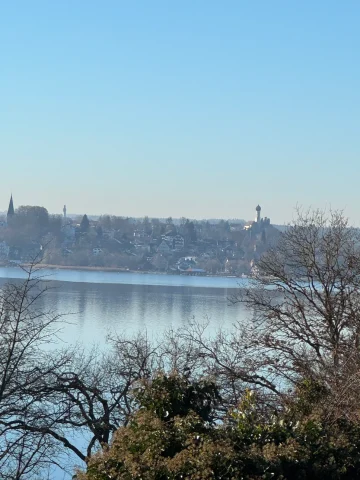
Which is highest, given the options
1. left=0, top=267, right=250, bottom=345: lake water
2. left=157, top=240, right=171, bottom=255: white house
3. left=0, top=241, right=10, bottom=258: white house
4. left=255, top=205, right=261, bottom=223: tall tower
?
left=255, top=205, right=261, bottom=223: tall tower

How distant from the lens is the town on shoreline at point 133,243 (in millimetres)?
111375

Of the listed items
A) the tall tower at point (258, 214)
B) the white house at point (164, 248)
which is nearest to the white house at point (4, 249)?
the white house at point (164, 248)

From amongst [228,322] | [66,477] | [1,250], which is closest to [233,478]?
[66,477]

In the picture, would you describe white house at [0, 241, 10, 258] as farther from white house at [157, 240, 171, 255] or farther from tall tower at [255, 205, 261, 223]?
tall tower at [255, 205, 261, 223]

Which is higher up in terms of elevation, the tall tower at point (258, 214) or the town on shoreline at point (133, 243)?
the tall tower at point (258, 214)

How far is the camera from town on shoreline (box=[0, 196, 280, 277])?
111 m

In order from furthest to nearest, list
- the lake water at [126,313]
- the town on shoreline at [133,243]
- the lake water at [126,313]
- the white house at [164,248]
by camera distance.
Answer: the white house at [164,248] → the town on shoreline at [133,243] → the lake water at [126,313] → the lake water at [126,313]

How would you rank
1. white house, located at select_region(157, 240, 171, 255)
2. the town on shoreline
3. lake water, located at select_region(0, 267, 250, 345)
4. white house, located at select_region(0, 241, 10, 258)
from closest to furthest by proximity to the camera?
lake water, located at select_region(0, 267, 250, 345), white house, located at select_region(0, 241, 10, 258), the town on shoreline, white house, located at select_region(157, 240, 171, 255)

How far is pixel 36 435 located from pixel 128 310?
32672mm

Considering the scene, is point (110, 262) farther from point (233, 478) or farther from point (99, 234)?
point (233, 478)

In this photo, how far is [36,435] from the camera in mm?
12562

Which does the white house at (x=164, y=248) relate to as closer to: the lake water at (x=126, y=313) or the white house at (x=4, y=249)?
the white house at (x=4, y=249)

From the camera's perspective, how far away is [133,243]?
465ft

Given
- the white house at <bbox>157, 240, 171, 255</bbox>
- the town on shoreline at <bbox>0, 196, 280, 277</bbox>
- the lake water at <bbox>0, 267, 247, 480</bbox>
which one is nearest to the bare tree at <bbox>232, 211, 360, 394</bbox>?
the lake water at <bbox>0, 267, 247, 480</bbox>
